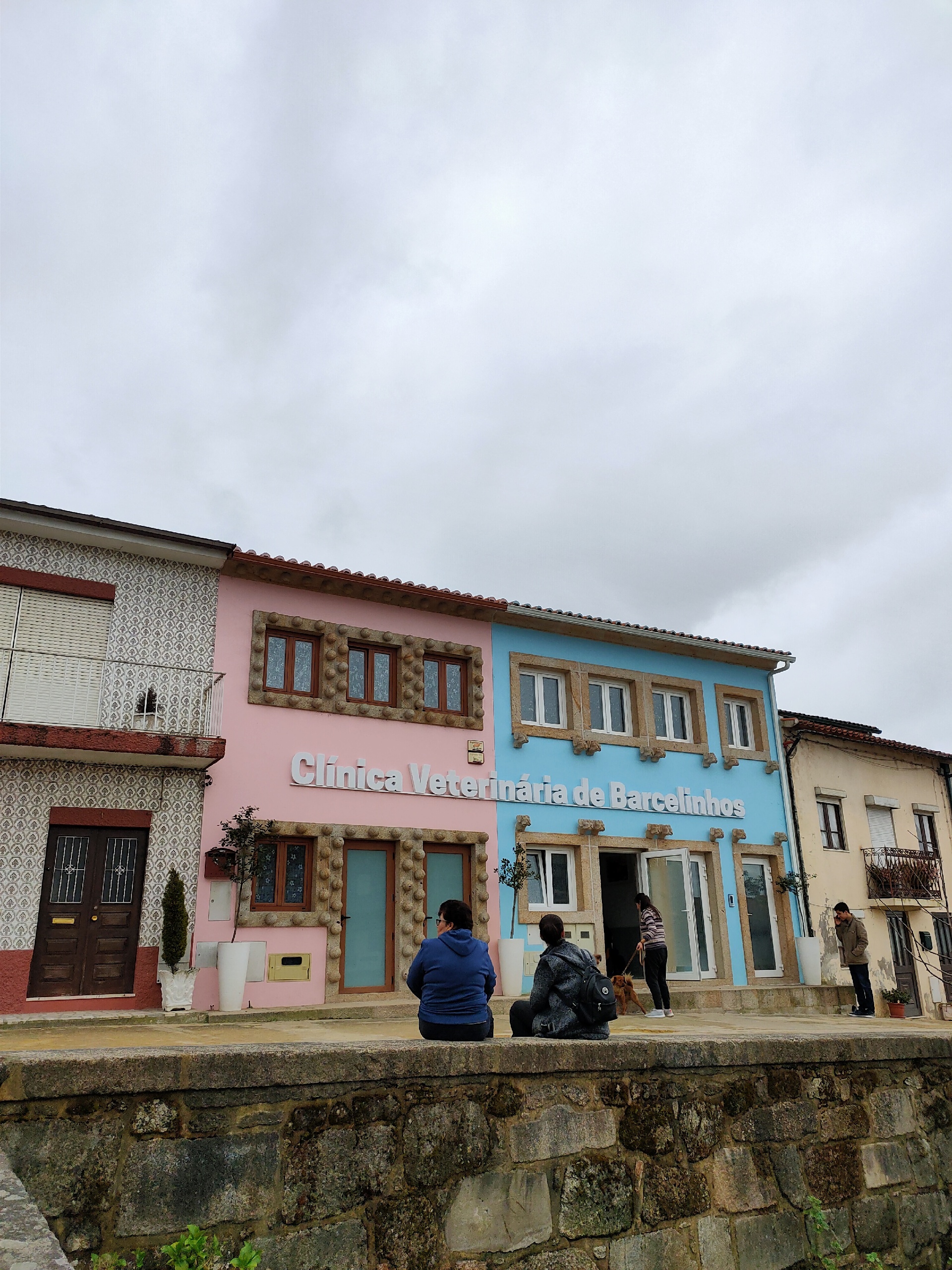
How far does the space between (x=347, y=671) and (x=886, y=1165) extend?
32.7 ft

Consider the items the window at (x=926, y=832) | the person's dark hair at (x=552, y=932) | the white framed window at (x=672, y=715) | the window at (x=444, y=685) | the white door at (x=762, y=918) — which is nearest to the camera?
the person's dark hair at (x=552, y=932)

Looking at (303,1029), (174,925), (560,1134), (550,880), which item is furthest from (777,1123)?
(550,880)

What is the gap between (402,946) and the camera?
42.4 ft

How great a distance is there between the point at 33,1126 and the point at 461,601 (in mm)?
12070

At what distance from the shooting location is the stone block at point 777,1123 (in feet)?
14.1

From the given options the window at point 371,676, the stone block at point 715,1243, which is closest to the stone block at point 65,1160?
the stone block at point 715,1243

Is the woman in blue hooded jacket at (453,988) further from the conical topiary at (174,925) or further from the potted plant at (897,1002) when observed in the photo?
the potted plant at (897,1002)

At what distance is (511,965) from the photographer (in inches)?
530

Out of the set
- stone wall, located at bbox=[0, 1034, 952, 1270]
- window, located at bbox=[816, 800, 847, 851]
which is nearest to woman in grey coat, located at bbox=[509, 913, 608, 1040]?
stone wall, located at bbox=[0, 1034, 952, 1270]

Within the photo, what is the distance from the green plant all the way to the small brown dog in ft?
5.42

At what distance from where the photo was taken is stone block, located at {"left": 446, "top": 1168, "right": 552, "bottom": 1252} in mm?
3457

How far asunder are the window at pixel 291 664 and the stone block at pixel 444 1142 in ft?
33.0

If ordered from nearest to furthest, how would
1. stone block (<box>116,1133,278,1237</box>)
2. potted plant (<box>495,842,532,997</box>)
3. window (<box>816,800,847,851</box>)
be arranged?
1. stone block (<box>116,1133,278,1237</box>)
2. potted plant (<box>495,842,532,997</box>)
3. window (<box>816,800,847,851</box>)

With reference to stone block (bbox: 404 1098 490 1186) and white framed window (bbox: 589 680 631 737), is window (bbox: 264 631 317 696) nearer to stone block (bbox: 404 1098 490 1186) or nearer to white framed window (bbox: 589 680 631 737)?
white framed window (bbox: 589 680 631 737)
